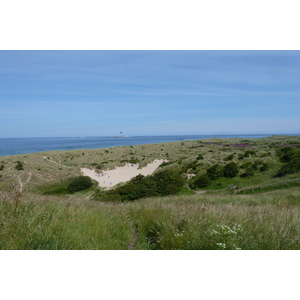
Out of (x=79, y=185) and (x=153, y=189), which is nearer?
(x=153, y=189)

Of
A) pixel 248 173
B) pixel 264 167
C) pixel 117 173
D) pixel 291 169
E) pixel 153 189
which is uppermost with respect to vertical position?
pixel 291 169

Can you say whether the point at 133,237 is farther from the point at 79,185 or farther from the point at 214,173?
the point at 79,185

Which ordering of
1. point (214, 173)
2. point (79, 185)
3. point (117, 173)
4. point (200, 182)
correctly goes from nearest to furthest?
point (200, 182)
point (214, 173)
point (79, 185)
point (117, 173)

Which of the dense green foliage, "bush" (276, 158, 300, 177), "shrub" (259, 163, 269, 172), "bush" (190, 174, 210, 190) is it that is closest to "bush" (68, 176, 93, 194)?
the dense green foliage

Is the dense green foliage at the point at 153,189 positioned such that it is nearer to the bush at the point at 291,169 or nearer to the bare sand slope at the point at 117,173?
the bare sand slope at the point at 117,173

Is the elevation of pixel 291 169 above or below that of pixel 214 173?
above

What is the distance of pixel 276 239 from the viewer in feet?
11.8

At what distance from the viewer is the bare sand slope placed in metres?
35.9

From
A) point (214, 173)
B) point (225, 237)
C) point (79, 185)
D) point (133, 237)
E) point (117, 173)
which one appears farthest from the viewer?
point (117, 173)

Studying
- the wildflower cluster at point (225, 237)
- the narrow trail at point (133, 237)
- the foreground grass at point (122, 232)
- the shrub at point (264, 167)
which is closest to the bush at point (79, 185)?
the shrub at point (264, 167)

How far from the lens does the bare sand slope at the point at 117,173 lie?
35.9 metres

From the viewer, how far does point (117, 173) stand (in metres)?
40.9

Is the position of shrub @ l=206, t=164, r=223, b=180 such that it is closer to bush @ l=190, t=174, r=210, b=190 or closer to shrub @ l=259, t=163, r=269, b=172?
bush @ l=190, t=174, r=210, b=190

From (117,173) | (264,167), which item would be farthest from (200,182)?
(117,173)
